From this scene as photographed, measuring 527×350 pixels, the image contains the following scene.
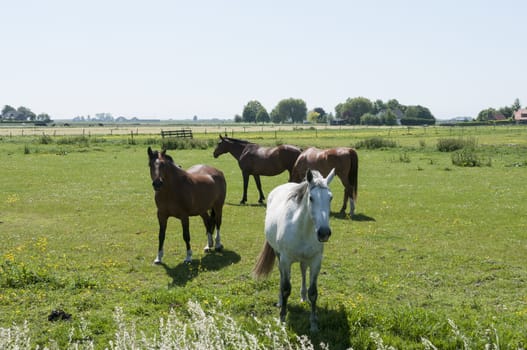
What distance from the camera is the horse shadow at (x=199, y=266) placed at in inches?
342

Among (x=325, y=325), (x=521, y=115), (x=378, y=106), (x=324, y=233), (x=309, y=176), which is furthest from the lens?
(x=378, y=106)

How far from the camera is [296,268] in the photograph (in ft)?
30.3

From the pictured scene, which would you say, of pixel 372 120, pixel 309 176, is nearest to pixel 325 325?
pixel 309 176

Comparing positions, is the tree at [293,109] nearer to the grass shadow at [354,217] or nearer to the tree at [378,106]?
the tree at [378,106]

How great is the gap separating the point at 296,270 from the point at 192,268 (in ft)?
7.23

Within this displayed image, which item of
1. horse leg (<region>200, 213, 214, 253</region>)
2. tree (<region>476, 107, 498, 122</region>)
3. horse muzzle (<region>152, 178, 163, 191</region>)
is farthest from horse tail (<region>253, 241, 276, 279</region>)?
tree (<region>476, 107, 498, 122</region>)

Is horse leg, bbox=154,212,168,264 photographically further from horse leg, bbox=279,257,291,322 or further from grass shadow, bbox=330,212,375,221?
grass shadow, bbox=330,212,375,221

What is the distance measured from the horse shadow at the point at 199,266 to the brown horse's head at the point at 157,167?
1757mm

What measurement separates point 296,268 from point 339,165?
20.8 feet

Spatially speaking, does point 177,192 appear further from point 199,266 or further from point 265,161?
point 265,161

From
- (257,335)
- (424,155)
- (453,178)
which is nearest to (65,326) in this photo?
(257,335)

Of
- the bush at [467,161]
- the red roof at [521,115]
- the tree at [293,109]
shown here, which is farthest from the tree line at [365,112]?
the bush at [467,161]

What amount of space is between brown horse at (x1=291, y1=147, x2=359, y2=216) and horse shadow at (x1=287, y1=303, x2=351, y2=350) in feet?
24.9

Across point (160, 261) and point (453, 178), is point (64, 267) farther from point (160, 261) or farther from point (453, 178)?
point (453, 178)
